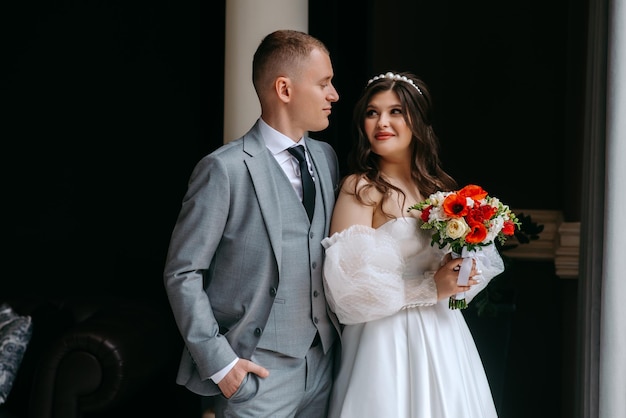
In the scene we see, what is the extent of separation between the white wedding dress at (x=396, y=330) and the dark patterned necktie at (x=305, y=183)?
0.12 meters

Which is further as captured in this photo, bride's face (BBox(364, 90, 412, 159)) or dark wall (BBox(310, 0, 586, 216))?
dark wall (BBox(310, 0, 586, 216))

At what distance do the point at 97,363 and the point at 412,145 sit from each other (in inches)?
59.6

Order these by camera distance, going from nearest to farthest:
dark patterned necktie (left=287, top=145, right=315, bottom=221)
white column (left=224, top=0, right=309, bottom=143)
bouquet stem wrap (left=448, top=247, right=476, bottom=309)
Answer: bouquet stem wrap (left=448, top=247, right=476, bottom=309) → dark patterned necktie (left=287, top=145, right=315, bottom=221) → white column (left=224, top=0, right=309, bottom=143)

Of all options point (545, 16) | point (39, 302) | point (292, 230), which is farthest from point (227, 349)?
point (545, 16)

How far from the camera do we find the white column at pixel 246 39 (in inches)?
127

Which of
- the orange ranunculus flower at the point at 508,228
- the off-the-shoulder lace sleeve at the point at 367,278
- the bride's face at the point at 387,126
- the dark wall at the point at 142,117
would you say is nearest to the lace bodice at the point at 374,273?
the off-the-shoulder lace sleeve at the point at 367,278

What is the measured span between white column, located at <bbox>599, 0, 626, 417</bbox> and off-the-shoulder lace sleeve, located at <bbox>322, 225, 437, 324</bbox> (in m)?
0.50

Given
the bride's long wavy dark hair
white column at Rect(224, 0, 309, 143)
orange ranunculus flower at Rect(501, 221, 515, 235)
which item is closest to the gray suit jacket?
the bride's long wavy dark hair

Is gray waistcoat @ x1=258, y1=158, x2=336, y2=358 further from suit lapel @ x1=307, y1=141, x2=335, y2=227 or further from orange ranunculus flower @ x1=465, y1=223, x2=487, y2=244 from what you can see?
orange ranunculus flower @ x1=465, y1=223, x2=487, y2=244

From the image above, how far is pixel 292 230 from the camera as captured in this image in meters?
2.47

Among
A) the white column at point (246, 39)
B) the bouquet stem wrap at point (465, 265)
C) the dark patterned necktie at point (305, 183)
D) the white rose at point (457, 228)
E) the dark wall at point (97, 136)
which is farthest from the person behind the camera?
the dark wall at point (97, 136)

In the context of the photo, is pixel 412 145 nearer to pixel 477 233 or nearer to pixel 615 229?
pixel 477 233

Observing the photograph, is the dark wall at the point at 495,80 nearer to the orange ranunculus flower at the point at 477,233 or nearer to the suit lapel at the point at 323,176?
the suit lapel at the point at 323,176

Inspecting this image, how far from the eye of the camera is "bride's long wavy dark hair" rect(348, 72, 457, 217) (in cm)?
261
